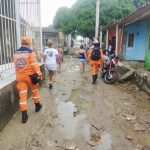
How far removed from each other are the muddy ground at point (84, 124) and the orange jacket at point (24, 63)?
1077 mm

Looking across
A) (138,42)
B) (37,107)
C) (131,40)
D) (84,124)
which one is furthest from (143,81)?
(131,40)

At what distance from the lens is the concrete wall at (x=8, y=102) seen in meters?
4.39

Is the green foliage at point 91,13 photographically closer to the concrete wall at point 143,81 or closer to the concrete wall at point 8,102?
the concrete wall at point 143,81

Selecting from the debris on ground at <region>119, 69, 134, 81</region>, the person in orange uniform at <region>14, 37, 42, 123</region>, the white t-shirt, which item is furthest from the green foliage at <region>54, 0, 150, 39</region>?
the person in orange uniform at <region>14, 37, 42, 123</region>

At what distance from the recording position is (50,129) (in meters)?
4.53

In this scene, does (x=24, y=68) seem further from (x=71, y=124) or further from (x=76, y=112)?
(x=76, y=112)

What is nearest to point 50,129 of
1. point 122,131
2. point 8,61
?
point 122,131

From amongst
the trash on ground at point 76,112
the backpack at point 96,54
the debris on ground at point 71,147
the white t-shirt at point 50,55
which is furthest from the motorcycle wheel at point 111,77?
the debris on ground at point 71,147

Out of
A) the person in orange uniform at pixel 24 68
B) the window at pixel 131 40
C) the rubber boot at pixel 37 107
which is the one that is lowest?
the rubber boot at pixel 37 107

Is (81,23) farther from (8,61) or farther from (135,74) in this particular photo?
(8,61)

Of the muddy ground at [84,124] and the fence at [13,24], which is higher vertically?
the fence at [13,24]

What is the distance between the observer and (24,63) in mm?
4738

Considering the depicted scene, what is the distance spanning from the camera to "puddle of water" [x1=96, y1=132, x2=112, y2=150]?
151 inches

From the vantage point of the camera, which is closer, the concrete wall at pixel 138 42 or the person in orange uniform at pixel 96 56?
the person in orange uniform at pixel 96 56
